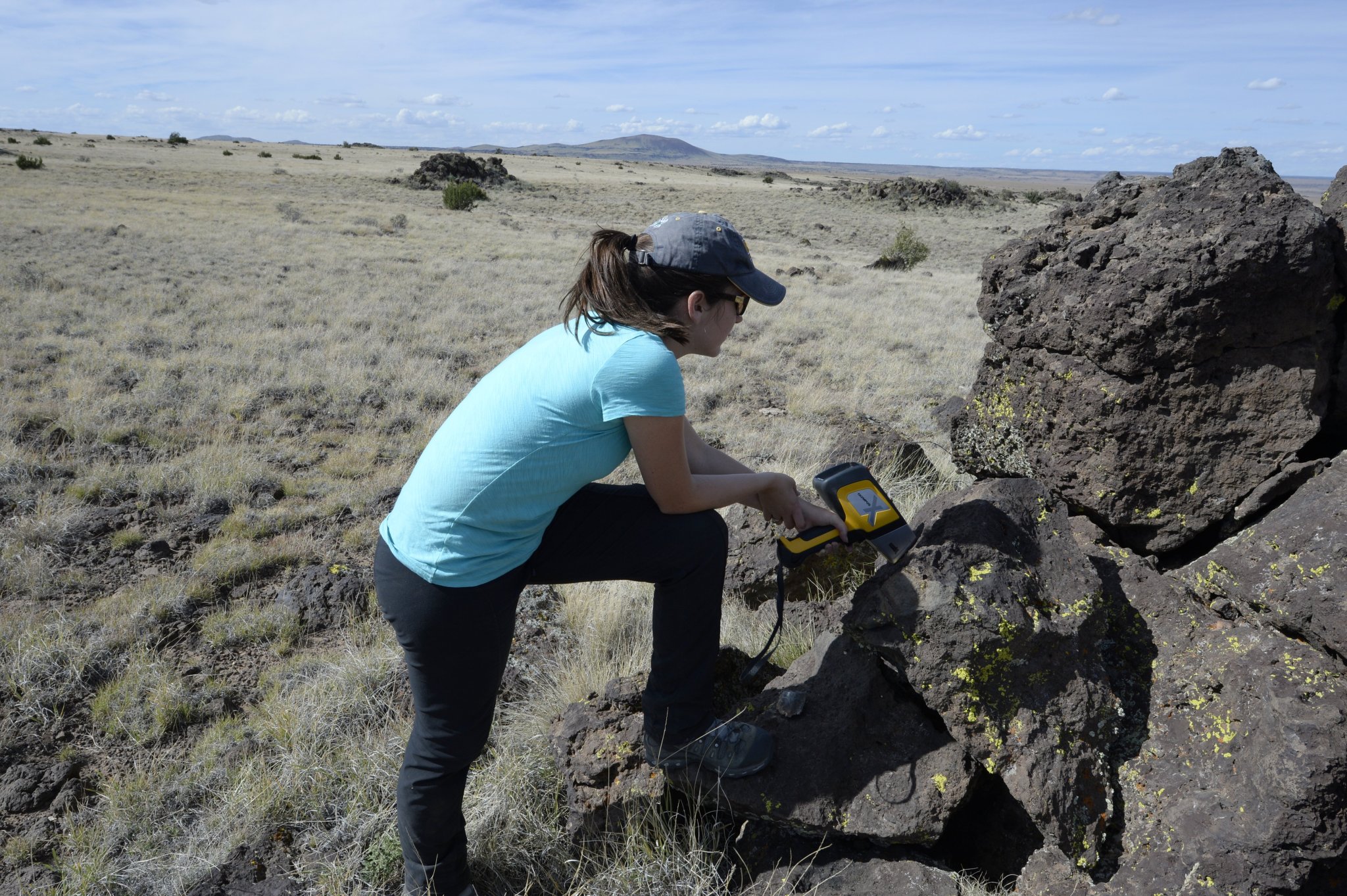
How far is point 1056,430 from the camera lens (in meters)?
3.15

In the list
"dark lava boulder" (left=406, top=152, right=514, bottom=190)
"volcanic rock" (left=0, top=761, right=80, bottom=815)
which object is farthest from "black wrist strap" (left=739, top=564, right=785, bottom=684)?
"dark lava boulder" (left=406, top=152, right=514, bottom=190)

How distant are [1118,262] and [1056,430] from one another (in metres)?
0.63

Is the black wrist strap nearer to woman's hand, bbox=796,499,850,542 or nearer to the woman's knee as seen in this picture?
woman's hand, bbox=796,499,850,542

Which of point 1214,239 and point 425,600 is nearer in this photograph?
point 425,600

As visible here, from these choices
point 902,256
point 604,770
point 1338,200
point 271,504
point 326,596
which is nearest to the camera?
point 604,770

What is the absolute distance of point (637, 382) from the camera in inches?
80.4

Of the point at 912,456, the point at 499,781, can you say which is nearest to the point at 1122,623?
the point at 499,781

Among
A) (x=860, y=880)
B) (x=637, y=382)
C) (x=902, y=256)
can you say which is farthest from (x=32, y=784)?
(x=902, y=256)

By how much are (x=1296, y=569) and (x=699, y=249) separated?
75.1 inches

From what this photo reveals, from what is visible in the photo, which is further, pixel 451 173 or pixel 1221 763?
pixel 451 173

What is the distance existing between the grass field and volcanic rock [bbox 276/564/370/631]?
84mm

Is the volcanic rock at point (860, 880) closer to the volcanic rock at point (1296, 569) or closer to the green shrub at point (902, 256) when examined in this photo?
the volcanic rock at point (1296, 569)

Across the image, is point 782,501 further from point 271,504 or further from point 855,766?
point 271,504

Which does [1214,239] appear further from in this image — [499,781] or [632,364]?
[499,781]
